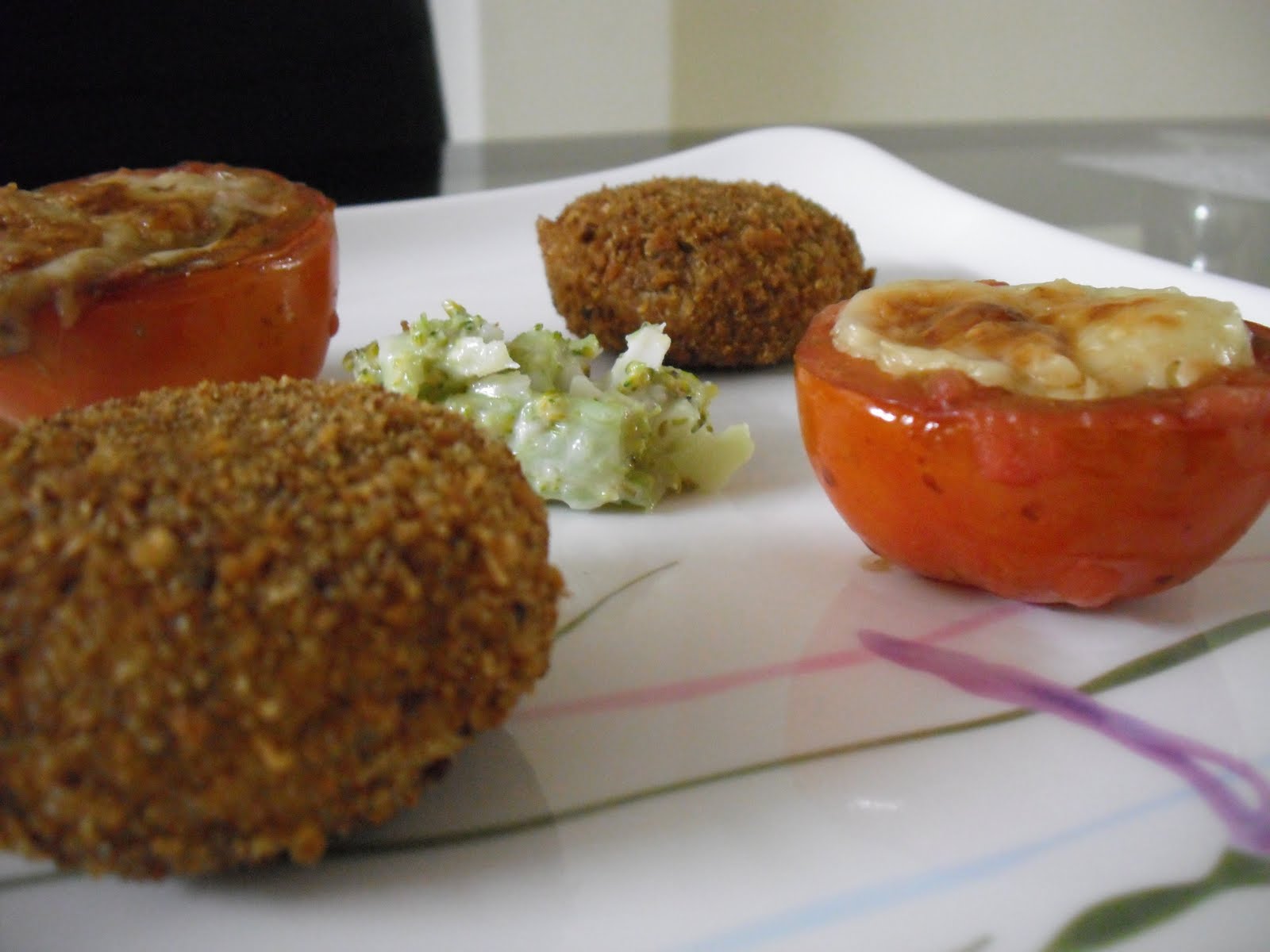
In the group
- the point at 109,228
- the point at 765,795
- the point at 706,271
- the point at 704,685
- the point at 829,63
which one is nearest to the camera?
the point at 765,795

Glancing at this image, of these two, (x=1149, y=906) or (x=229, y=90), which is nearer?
(x=1149, y=906)

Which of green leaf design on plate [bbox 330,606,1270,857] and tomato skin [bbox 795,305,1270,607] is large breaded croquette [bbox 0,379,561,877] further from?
tomato skin [bbox 795,305,1270,607]

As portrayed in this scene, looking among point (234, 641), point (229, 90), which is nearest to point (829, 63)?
point (229, 90)

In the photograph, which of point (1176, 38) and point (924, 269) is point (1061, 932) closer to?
point (924, 269)

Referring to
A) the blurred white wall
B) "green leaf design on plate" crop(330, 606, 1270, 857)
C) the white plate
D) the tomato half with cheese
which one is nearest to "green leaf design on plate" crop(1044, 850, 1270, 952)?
the white plate

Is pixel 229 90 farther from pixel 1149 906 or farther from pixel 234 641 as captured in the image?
pixel 1149 906

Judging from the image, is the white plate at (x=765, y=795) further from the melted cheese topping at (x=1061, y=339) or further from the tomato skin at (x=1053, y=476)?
the melted cheese topping at (x=1061, y=339)

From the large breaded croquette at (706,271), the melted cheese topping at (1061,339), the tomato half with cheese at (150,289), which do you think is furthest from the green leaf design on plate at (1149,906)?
the tomato half with cheese at (150,289)

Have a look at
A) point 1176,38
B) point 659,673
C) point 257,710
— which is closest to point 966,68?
point 1176,38
